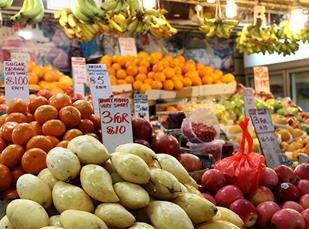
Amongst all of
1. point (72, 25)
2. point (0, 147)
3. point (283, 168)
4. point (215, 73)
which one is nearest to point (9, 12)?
point (72, 25)

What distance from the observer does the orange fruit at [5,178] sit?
1.85 meters

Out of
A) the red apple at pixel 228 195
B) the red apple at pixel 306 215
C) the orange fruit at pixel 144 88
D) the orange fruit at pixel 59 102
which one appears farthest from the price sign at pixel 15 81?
the orange fruit at pixel 144 88

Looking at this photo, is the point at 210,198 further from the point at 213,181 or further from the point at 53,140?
the point at 53,140

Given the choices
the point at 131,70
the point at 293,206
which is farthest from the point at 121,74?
the point at 293,206

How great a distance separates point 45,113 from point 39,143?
20 centimetres

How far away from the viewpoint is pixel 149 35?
24.4ft

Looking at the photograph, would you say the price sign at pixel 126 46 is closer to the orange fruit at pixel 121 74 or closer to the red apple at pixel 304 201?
the orange fruit at pixel 121 74

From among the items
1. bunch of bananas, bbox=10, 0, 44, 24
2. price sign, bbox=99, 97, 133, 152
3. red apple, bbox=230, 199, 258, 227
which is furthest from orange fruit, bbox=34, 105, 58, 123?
bunch of bananas, bbox=10, 0, 44, 24

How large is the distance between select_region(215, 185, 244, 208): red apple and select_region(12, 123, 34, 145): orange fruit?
2.86 feet

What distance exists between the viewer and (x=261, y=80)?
6457 mm

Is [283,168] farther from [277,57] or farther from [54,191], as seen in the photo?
[277,57]

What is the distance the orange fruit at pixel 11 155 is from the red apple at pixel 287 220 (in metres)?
1.11

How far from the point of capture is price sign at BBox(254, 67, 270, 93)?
6356mm

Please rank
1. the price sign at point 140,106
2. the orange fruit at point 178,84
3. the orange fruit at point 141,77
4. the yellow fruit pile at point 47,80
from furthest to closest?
the orange fruit at point 178,84, the orange fruit at point 141,77, the yellow fruit pile at point 47,80, the price sign at point 140,106
